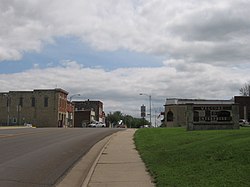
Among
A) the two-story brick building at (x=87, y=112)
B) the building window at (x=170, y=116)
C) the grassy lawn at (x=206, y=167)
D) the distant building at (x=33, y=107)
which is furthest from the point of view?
the two-story brick building at (x=87, y=112)

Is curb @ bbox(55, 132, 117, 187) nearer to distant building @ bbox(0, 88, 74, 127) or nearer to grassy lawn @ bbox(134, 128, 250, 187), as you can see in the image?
grassy lawn @ bbox(134, 128, 250, 187)

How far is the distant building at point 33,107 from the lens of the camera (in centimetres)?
10494

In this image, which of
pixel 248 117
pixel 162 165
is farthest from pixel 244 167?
pixel 248 117

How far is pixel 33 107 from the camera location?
106m

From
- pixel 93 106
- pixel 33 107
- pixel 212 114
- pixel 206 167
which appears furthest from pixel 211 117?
pixel 93 106

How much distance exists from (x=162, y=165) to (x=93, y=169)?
2.33 m

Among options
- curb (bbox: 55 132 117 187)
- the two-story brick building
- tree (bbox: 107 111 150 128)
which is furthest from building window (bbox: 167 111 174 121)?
curb (bbox: 55 132 117 187)

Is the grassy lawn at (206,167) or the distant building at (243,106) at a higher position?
the distant building at (243,106)

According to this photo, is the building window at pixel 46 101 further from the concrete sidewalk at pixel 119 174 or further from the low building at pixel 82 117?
the concrete sidewalk at pixel 119 174

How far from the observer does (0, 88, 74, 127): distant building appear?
105 metres

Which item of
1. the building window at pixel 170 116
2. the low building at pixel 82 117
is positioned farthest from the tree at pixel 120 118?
the building window at pixel 170 116

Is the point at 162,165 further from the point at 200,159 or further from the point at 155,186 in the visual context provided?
the point at 155,186

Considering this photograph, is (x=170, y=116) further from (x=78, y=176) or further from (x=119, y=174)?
(x=119, y=174)

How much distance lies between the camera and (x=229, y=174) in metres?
10.2
